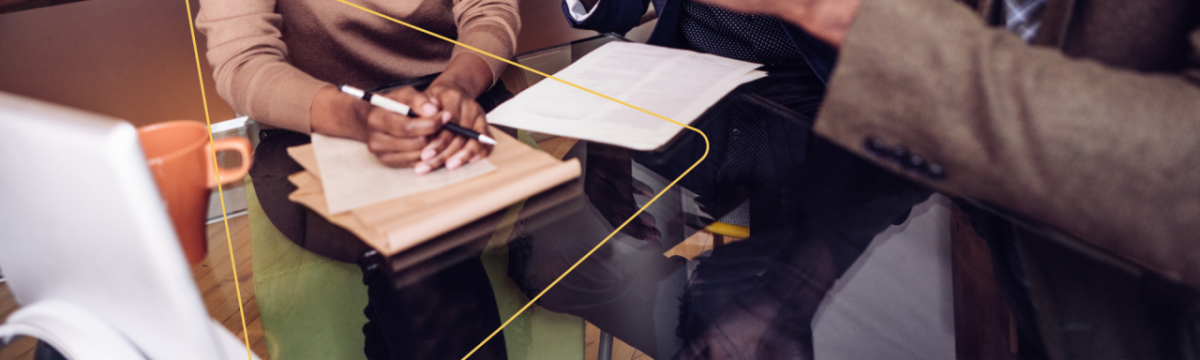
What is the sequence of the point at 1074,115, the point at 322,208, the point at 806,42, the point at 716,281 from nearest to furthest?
the point at 1074,115, the point at 322,208, the point at 716,281, the point at 806,42

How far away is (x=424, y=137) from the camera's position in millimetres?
496

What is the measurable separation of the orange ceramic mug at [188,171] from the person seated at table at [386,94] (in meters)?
0.05

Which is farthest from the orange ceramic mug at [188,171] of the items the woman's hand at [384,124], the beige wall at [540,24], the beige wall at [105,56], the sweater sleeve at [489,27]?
the beige wall at [540,24]

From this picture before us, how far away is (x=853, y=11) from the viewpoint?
386 mm

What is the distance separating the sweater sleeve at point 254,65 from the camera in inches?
24.4

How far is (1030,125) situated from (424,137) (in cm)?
48

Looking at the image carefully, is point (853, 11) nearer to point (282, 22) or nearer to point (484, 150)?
point (484, 150)

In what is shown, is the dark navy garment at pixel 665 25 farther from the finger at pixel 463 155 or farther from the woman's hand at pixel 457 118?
the finger at pixel 463 155

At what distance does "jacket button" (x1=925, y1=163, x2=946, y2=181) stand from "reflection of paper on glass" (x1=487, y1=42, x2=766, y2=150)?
256 millimetres

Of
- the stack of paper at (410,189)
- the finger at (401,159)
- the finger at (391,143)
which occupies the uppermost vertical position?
the finger at (391,143)

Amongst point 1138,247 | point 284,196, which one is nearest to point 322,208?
point 284,196

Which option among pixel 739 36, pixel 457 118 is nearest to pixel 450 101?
pixel 457 118

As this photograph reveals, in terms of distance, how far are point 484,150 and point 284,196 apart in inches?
7.8

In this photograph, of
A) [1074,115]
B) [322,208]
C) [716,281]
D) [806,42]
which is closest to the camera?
[1074,115]
